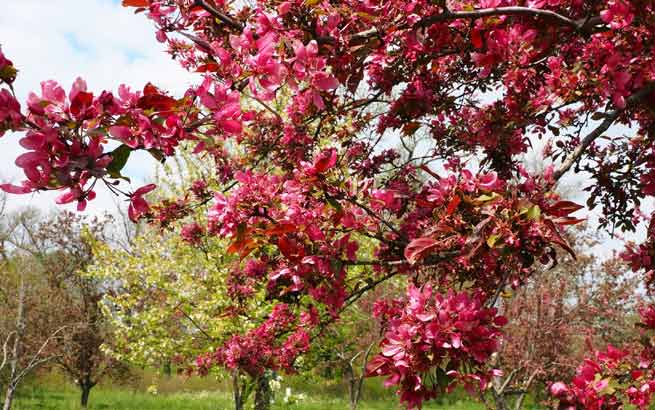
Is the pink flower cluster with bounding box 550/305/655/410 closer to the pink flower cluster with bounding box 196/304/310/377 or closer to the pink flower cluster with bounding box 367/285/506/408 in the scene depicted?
the pink flower cluster with bounding box 367/285/506/408

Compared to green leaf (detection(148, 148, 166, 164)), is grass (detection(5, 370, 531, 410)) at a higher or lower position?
lower

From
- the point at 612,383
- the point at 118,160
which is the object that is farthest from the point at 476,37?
the point at 612,383

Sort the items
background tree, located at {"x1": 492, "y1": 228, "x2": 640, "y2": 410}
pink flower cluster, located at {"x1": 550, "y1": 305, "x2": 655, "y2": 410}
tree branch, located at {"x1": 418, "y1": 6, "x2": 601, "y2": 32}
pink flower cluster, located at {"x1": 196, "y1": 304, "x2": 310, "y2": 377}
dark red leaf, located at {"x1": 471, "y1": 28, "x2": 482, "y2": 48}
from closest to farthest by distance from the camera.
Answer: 1. tree branch, located at {"x1": 418, "y1": 6, "x2": 601, "y2": 32}
2. dark red leaf, located at {"x1": 471, "y1": 28, "x2": 482, "y2": 48}
3. pink flower cluster, located at {"x1": 550, "y1": 305, "x2": 655, "y2": 410}
4. pink flower cluster, located at {"x1": 196, "y1": 304, "x2": 310, "y2": 377}
5. background tree, located at {"x1": 492, "y1": 228, "x2": 640, "y2": 410}

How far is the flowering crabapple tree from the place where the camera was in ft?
3.67

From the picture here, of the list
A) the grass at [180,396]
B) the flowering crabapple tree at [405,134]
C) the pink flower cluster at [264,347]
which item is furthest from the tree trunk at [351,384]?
the flowering crabapple tree at [405,134]

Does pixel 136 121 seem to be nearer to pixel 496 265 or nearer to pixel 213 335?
pixel 496 265

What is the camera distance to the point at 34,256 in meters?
14.1

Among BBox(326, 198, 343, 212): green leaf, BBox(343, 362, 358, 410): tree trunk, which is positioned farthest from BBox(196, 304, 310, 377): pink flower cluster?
BBox(343, 362, 358, 410): tree trunk

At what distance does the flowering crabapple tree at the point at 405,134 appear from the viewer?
112 centimetres

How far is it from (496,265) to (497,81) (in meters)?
1.22

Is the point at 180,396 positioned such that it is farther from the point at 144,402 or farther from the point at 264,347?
the point at 264,347

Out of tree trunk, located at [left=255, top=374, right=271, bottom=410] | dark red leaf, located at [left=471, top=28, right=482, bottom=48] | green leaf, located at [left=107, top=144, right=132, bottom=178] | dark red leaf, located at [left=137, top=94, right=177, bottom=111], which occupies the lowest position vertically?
tree trunk, located at [left=255, top=374, right=271, bottom=410]

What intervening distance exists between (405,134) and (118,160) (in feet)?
5.94

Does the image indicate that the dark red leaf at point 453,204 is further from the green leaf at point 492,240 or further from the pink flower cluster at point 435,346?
the pink flower cluster at point 435,346
